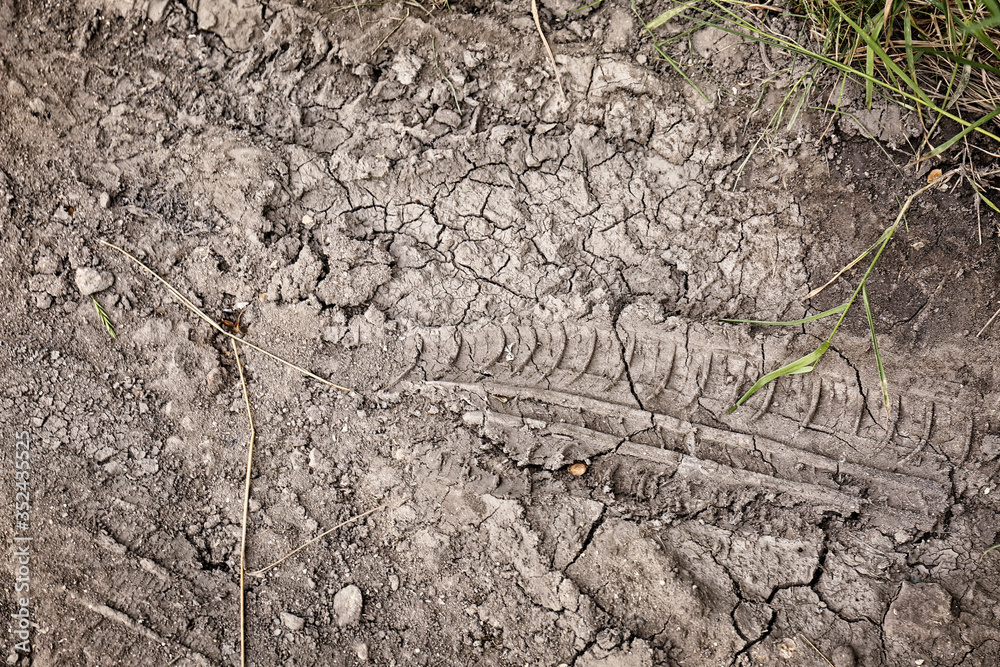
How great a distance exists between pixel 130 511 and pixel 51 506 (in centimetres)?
24

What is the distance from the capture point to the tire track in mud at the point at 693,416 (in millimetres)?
2027

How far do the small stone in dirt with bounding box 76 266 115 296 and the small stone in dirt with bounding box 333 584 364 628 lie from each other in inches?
50.9

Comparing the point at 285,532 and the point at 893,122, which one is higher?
the point at 893,122

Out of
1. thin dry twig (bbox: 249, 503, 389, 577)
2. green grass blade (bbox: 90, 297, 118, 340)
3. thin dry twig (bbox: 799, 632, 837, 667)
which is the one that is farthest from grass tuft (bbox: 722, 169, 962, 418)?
green grass blade (bbox: 90, 297, 118, 340)

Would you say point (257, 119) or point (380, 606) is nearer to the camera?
point (380, 606)

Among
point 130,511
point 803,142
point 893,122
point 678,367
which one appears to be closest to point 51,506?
point 130,511

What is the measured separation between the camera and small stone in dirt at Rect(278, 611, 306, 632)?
1970 millimetres

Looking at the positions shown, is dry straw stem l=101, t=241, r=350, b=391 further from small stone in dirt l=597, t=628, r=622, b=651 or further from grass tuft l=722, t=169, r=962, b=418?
grass tuft l=722, t=169, r=962, b=418

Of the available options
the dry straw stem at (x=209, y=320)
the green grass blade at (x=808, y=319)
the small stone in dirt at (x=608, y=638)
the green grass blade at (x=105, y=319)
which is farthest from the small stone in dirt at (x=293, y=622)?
the green grass blade at (x=808, y=319)

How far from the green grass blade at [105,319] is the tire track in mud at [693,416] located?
3.24 feet

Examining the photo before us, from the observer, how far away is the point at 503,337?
2.10 metres

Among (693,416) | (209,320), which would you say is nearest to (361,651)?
(209,320)

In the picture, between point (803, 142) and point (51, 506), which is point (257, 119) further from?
point (803, 142)

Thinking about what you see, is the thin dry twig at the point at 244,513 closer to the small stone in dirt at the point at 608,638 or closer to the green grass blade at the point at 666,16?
the small stone in dirt at the point at 608,638
